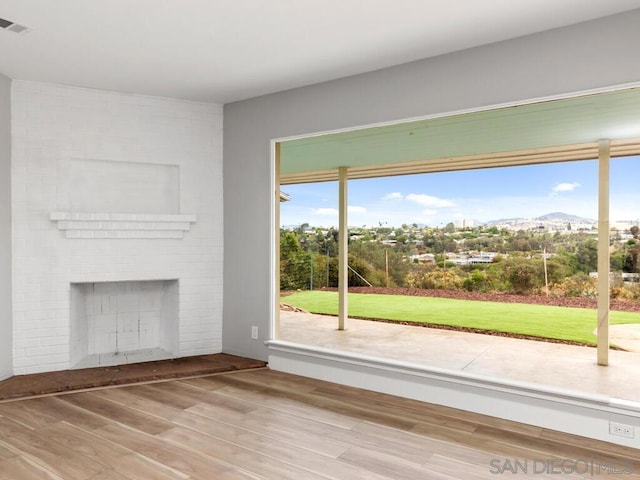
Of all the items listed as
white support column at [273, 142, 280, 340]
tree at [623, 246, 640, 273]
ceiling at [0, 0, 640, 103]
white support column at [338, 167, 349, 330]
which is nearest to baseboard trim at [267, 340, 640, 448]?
white support column at [273, 142, 280, 340]

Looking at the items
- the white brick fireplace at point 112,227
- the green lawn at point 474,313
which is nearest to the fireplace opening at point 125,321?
the white brick fireplace at point 112,227

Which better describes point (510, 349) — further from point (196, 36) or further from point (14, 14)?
point (14, 14)

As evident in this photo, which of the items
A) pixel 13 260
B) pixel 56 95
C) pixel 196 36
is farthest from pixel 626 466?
pixel 56 95

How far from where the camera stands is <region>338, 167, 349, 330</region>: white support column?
167 inches

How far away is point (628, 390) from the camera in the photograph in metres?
2.88

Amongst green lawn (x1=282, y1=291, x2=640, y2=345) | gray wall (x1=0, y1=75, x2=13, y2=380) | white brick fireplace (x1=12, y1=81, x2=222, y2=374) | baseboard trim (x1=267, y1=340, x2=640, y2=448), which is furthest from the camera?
white brick fireplace (x1=12, y1=81, x2=222, y2=374)

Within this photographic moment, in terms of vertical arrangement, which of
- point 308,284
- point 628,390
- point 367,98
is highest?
point 367,98

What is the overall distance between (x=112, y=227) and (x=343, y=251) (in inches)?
86.6

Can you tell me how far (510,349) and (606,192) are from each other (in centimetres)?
152

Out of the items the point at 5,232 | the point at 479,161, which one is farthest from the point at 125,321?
the point at 479,161

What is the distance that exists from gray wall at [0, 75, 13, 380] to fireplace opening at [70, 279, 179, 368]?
535 mm

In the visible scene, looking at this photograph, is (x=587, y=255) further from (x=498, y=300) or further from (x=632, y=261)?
(x=498, y=300)

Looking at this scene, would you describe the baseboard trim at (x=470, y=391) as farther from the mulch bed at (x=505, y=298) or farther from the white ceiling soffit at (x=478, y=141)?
the white ceiling soffit at (x=478, y=141)

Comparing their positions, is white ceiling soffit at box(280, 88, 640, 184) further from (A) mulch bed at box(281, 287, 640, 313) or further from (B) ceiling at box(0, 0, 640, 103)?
(A) mulch bed at box(281, 287, 640, 313)
